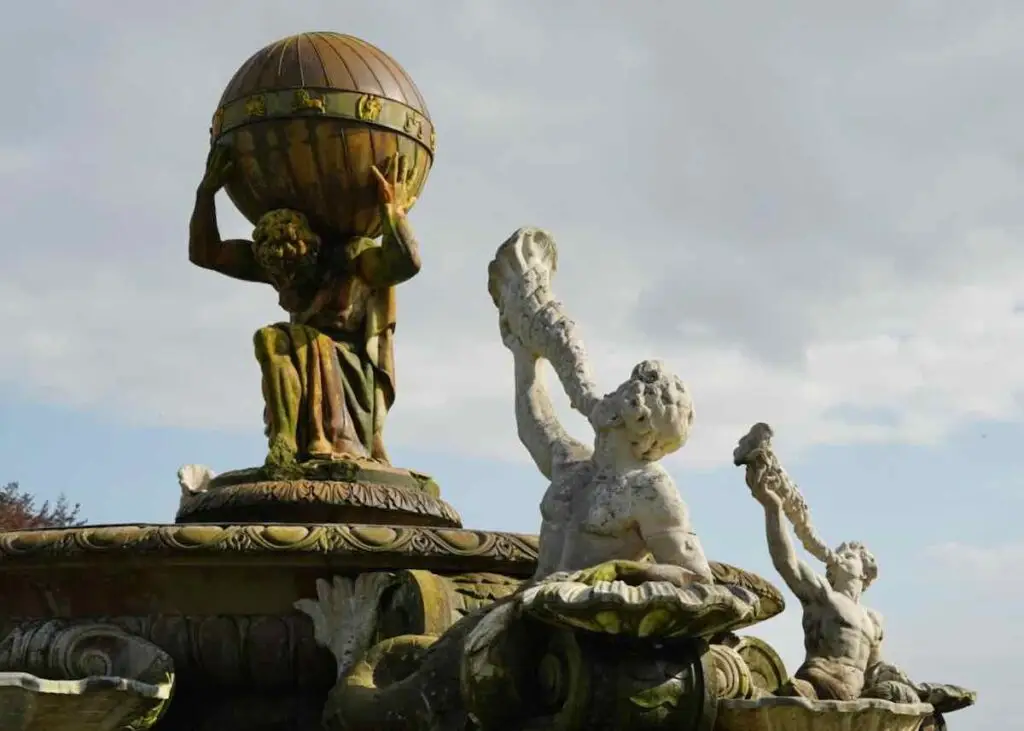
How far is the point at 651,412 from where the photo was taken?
5379mm

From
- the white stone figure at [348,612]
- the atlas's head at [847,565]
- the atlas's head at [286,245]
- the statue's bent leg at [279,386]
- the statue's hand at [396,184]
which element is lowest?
the white stone figure at [348,612]

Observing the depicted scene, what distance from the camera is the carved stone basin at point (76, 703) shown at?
5332 mm

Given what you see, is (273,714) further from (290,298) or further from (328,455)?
(290,298)

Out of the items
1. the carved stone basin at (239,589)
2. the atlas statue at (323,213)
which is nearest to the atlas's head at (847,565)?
the carved stone basin at (239,589)

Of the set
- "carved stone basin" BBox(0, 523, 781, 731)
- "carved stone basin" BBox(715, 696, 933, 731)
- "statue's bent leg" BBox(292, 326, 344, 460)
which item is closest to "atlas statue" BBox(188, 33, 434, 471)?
"statue's bent leg" BBox(292, 326, 344, 460)

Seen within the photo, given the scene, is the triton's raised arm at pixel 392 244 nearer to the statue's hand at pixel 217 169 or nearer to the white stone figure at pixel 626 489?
the statue's hand at pixel 217 169

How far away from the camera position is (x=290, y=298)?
882 centimetres

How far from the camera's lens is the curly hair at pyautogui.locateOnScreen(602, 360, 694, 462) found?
17.7 ft

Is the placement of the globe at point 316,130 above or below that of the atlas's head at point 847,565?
above

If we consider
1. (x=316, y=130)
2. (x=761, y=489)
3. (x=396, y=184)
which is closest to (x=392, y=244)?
(x=396, y=184)

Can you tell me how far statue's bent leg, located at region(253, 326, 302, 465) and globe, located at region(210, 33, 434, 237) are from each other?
790mm

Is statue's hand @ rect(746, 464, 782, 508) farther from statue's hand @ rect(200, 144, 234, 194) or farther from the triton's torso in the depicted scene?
statue's hand @ rect(200, 144, 234, 194)

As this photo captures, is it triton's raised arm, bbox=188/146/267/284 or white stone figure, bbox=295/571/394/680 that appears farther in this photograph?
triton's raised arm, bbox=188/146/267/284

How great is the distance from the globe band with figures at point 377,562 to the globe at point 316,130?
0.5 inches
